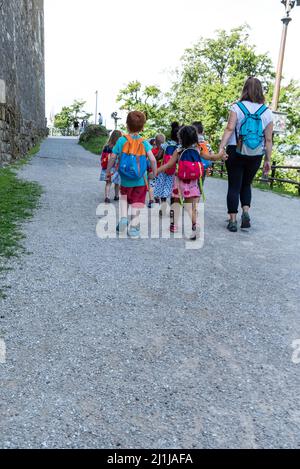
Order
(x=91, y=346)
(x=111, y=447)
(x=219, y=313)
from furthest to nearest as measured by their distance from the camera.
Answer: (x=219, y=313) → (x=91, y=346) → (x=111, y=447)

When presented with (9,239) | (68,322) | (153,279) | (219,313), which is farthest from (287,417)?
(9,239)

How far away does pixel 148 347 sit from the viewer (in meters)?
2.40

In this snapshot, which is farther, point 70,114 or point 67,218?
point 70,114

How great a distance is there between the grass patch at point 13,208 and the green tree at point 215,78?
27.7 meters

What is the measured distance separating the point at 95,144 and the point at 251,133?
1980cm

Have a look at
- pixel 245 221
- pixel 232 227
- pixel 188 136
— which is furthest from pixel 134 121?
pixel 245 221

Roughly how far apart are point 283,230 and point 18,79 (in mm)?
11666

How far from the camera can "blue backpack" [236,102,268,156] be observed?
4926 millimetres

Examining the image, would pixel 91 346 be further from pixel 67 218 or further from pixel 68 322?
pixel 67 218

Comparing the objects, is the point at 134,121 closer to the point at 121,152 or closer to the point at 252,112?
the point at 121,152

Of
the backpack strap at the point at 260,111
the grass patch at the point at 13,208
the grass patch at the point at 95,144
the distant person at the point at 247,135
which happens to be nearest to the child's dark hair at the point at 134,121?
the distant person at the point at 247,135

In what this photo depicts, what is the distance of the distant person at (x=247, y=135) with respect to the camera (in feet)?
16.2

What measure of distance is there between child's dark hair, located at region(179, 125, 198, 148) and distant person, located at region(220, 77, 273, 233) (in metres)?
0.38

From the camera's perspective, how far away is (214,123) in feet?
112
